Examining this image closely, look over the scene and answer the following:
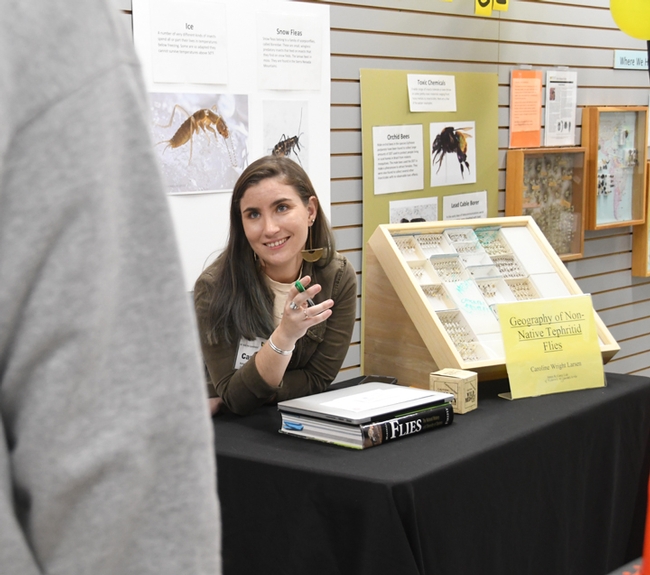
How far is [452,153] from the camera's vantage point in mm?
3896

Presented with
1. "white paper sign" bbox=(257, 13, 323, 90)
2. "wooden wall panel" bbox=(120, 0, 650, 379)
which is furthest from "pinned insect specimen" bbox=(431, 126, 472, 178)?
"white paper sign" bbox=(257, 13, 323, 90)

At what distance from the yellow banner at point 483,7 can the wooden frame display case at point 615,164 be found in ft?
3.23

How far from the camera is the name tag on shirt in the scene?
2.17 meters

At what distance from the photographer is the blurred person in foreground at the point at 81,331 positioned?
560 millimetres

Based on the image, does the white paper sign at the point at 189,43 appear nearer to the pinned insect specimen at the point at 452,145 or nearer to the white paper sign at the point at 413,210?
the white paper sign at the point at 413,210

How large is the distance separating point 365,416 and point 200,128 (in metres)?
1.53

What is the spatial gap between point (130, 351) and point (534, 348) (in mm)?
1760

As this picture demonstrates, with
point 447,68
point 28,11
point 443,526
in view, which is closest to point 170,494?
point 28,11

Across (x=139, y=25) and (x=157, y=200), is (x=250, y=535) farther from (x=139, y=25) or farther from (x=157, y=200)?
(x=139, y=25)

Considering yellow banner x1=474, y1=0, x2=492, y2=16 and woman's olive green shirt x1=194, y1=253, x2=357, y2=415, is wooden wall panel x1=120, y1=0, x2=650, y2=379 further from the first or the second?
woman's olive green shirt x1=194, y1=253, x2=357, y2=415

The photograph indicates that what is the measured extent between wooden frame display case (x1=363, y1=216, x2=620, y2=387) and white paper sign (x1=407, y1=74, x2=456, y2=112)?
1272 millimetres

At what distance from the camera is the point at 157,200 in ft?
2.01

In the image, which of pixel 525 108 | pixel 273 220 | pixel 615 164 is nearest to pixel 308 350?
pixel 273 220

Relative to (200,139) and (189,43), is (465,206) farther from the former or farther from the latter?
(189,43)
